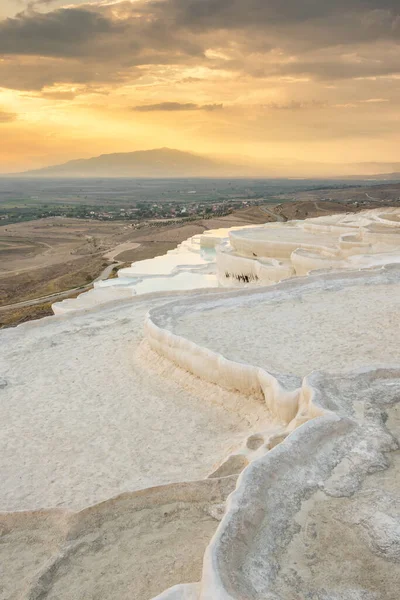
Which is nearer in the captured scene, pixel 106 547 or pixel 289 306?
pixel 106 547

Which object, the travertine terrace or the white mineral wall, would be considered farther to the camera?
the white mineral wall

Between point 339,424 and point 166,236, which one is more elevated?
point 339,424

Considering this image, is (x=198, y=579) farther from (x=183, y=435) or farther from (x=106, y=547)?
(x=183, y=435)

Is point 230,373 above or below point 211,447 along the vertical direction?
above

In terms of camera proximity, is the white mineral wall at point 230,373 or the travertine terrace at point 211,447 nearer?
the travertine terrace at point 211,447

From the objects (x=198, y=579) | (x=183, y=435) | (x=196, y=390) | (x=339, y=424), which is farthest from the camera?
(x=196, y=390)

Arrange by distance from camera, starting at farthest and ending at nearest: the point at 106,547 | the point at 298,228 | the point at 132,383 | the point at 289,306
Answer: the point at 298,228
the point at 289,306
the point at 132,383
the point at 106,547

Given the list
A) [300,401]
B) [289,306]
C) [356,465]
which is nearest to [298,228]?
[289,306]

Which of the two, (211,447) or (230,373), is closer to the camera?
(211,447)
